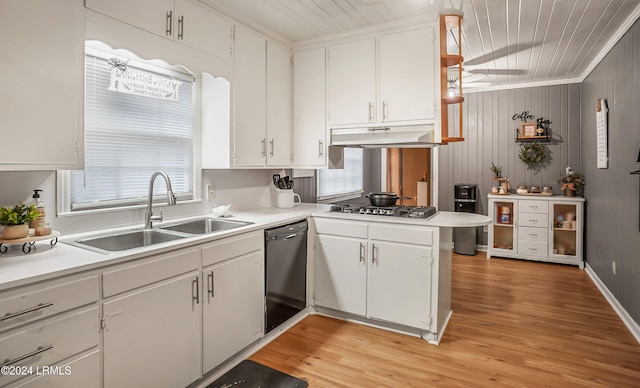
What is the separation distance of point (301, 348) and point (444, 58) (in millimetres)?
2434

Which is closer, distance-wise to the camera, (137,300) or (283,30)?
(137,300)

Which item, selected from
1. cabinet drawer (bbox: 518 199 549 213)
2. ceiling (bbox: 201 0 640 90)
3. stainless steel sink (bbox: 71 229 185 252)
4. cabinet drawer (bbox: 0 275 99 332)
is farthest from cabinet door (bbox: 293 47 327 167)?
cabinet drawer (bbox: 518 199 549 213)

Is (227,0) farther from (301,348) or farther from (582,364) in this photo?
(582,364)

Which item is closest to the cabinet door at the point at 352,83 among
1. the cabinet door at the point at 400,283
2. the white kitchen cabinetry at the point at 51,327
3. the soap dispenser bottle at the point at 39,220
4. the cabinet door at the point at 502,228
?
the cabinet door at the point at 400,283

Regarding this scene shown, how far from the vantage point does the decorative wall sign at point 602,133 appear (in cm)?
362

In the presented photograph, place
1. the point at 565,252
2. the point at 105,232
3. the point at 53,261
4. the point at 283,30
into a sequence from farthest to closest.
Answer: the point at 565,252
the point at 283,30
the point at 105,232
the point at 53,261

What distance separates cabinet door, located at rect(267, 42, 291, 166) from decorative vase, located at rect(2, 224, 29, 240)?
1895 mm

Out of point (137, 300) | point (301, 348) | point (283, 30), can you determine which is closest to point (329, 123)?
point (283, 30)

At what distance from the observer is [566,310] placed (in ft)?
11.2

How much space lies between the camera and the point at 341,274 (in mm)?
3086

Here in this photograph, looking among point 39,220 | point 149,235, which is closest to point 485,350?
point 149,235

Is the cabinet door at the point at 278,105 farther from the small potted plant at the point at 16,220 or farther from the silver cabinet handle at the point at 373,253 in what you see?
the small potted plant at the point at 16,220

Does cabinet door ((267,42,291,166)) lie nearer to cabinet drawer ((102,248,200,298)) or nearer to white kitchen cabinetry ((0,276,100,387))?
cabinet drawer ((102,248,200,298))

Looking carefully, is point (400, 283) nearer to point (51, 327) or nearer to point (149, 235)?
point (149, 235)
